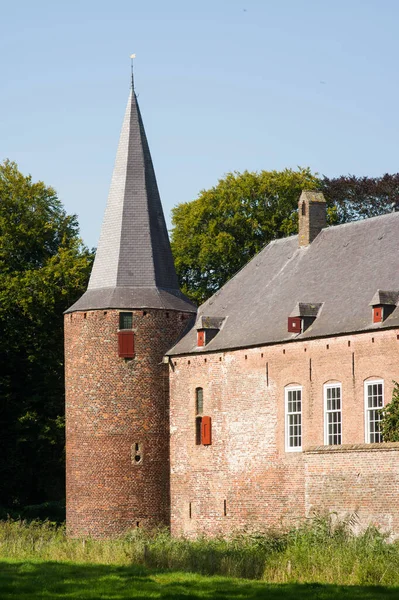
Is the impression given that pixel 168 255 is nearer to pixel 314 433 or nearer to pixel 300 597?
pixel 314 433

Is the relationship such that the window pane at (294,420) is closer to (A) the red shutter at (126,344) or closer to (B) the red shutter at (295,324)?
(B) the red shutter at (295,324)

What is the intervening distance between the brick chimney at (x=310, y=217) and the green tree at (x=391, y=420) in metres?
7.83

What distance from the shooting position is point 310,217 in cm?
3234

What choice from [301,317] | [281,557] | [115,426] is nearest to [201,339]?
[115,426]

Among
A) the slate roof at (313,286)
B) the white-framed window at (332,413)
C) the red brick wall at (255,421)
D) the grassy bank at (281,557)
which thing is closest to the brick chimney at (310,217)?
the slate roof at (313,286)

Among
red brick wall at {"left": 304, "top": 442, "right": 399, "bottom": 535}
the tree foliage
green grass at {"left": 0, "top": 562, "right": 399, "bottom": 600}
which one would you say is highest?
the tree foliage

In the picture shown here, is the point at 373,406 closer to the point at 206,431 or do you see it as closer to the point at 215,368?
the point at 215,368

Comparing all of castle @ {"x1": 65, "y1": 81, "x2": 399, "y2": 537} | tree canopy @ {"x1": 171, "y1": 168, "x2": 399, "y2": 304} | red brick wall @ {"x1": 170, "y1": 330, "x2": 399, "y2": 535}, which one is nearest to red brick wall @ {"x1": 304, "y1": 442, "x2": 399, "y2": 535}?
red brick wall @ {"x1": 170, "y1": 330, "x2": 399, "y2": 535}

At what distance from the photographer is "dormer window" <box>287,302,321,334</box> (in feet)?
93.7

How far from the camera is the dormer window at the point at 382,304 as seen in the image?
26.4 m

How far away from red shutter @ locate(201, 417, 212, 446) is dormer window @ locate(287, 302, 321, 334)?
373 centimetres

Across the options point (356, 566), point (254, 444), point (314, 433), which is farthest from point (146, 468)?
point (356, 566)

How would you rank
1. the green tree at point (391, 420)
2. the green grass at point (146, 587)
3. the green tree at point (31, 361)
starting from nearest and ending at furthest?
the green grass at point (146, 587), the green tree at point (391, 420), the green tree at point (31, 361)

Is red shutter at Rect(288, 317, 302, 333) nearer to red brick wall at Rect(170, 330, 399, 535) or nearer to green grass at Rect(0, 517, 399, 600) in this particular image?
red brick wall at Rect(170, 330, 399, 535)
